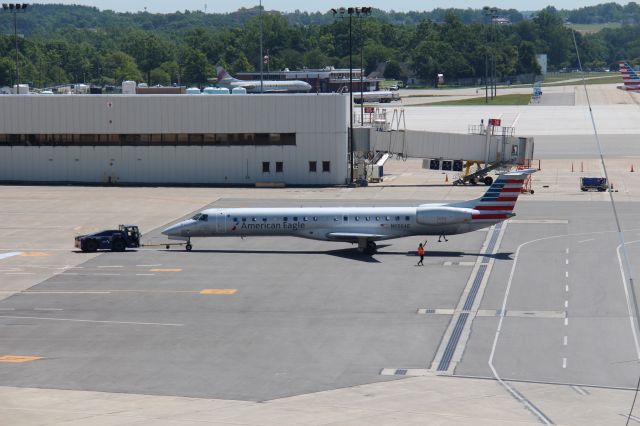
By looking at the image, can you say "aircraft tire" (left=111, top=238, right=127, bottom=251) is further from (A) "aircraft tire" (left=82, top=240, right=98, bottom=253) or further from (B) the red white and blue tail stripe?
(B) the red white and blue tail stripe

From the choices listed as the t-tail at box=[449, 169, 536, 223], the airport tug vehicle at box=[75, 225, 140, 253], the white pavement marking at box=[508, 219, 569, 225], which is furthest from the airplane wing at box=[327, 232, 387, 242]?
the white pavement marking at box=[508, 219, 569, 225]

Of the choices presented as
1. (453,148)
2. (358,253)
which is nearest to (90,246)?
(358,253)

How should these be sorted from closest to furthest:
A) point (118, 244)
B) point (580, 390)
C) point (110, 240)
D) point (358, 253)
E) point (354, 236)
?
1. point (580, 390)
2. point (354, 236)
3. point (358, 253)
4. point (110, 240)
5. point (118, 244)

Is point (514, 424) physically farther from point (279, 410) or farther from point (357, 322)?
point (357, 322)

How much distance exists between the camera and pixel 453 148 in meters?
105

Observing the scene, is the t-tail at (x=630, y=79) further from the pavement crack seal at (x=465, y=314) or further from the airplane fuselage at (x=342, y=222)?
the airplane fuselage at (x=342, y=222)

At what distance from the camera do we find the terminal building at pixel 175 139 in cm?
10156

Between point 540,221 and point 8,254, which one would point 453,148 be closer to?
point 540,221

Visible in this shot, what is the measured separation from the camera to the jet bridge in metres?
103

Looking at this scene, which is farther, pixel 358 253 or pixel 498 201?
pixel 358 253

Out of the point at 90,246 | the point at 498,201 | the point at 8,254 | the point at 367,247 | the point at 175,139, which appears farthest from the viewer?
the point at 175,139

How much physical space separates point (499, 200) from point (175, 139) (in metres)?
44.7

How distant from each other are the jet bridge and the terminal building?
3.96m

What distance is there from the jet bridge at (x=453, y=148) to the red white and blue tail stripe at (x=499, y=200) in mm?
34771
